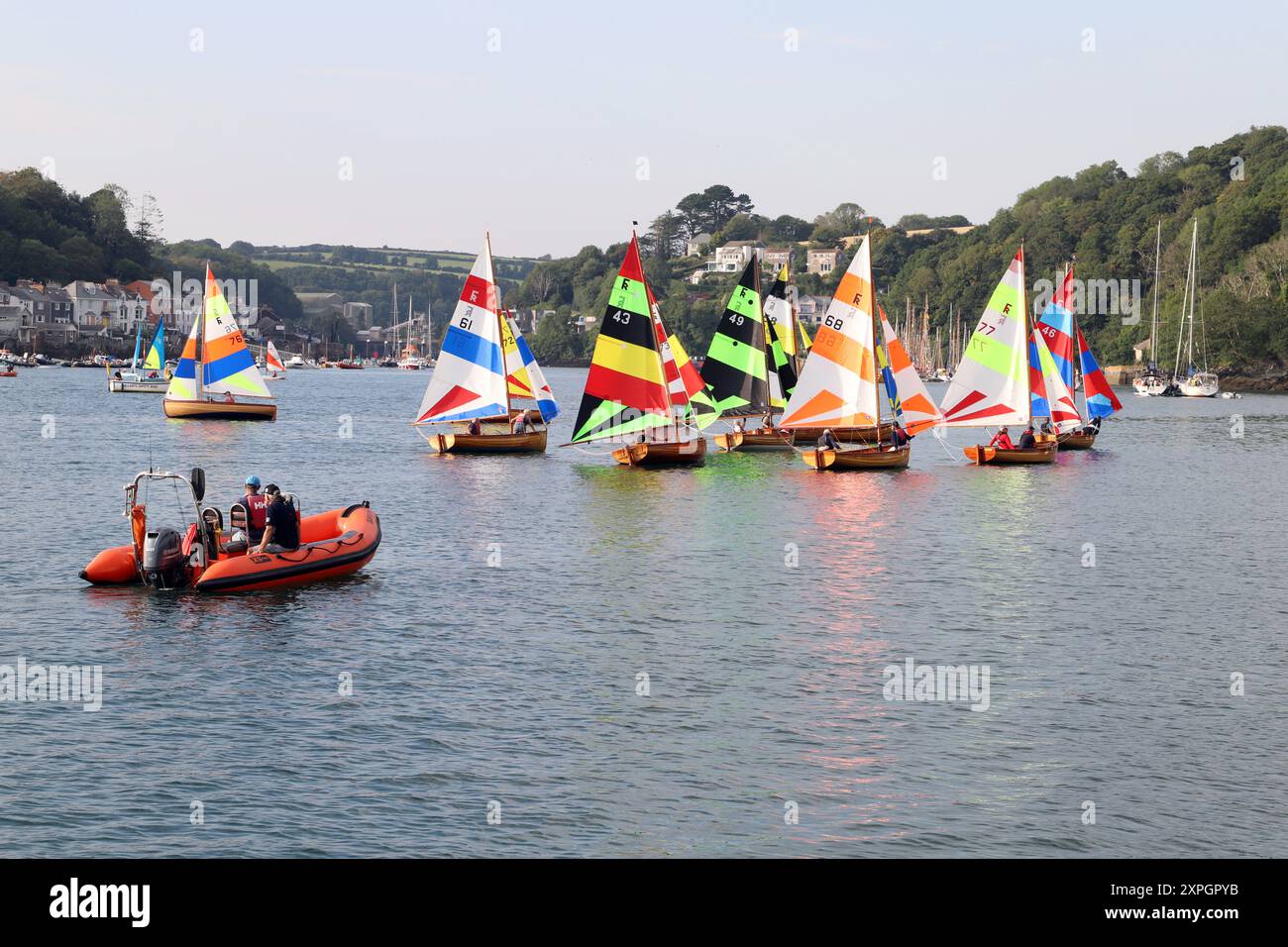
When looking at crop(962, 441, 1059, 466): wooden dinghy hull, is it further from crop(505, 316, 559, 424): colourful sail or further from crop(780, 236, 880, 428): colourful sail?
crop(505, 316, 559, 424): colourful sail

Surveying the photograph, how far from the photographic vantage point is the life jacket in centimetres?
3288

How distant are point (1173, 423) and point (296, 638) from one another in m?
104

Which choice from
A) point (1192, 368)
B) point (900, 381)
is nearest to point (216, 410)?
point (900, 381)

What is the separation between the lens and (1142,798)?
1983cm

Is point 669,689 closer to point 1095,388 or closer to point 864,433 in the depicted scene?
point 864,433

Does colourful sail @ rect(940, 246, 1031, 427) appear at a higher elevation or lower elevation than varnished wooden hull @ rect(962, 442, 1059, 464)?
higher

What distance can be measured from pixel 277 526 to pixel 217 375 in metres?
62.7

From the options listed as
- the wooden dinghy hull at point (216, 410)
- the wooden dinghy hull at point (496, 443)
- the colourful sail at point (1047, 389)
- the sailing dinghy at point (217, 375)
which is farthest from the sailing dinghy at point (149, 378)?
the colourful sail at point (1047, 389)

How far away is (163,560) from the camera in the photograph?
106ft

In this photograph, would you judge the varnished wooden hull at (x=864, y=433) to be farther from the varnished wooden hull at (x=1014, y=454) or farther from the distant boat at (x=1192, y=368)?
the distant boat at (x=1192, y=368)

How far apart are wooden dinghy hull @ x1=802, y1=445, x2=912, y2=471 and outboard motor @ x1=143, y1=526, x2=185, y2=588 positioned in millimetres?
34875

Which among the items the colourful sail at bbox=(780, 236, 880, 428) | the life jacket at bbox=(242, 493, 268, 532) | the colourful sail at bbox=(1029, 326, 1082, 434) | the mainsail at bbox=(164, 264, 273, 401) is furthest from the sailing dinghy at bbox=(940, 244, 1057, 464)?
the mainsail at bbox=(164, 264, 273, 401)

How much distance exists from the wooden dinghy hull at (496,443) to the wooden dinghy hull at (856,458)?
13796 mm
